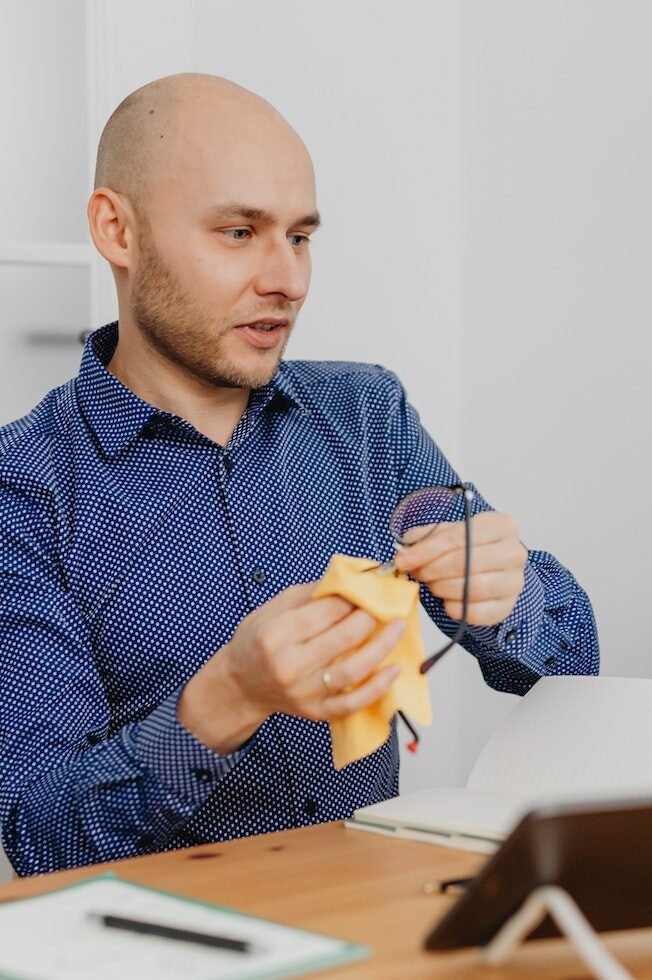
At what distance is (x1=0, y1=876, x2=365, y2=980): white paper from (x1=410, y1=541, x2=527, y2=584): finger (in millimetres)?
407

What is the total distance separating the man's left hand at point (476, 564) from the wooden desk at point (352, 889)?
9.3 inches

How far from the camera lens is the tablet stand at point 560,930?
0.77 m

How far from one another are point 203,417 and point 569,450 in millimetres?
829

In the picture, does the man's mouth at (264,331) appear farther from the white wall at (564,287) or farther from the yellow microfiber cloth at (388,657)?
the white wall at (564,287)

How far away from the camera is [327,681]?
1.14m

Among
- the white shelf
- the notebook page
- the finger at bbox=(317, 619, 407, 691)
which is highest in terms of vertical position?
the white shelf

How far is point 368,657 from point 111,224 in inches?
31.6

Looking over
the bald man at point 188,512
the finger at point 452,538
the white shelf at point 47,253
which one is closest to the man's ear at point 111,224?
the bald man at point 188,512

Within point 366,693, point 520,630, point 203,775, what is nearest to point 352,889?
point 366,693

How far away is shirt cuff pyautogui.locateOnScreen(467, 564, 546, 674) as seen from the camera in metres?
1.51

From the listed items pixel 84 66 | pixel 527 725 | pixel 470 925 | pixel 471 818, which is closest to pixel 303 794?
pixel 527 725

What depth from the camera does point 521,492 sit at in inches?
95.2

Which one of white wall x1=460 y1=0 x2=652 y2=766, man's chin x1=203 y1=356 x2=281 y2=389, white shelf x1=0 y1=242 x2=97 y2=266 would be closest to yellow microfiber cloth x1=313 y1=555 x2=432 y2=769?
man's chin x1=203 y1=356 x2=281 y2=389

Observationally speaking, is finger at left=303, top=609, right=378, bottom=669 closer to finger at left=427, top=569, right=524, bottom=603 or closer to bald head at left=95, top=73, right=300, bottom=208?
finger at left=427, top=569, right=524, bottom=603
